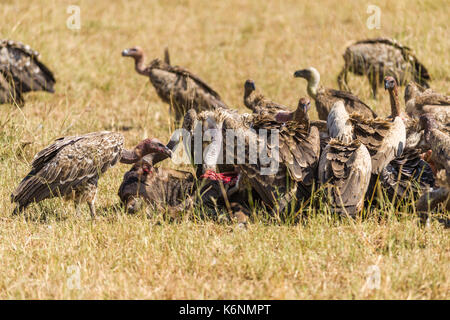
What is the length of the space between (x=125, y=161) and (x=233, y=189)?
43.1 inches

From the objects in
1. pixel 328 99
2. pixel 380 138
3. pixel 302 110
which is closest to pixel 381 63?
pixel 328 99

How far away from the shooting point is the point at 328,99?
7.91 meters

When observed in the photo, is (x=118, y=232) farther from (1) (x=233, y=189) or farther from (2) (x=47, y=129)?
(2) (x=47, y=129)

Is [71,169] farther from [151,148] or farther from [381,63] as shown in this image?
[381,63]

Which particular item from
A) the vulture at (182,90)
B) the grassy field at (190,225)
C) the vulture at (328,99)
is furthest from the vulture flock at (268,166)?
the vulture at (182,90)

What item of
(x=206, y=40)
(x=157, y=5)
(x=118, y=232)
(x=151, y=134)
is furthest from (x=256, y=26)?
(x=118, y=232)

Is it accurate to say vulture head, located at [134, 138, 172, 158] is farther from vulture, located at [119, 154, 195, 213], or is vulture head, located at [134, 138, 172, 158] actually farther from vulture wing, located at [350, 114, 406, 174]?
vulture wing, located at [350, 114, 406, 174]

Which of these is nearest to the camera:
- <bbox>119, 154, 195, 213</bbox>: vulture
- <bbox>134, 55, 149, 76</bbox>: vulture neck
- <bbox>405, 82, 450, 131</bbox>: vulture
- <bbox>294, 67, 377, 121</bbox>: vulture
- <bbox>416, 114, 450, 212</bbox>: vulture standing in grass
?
<bbox>416, 114, 450, 212</bbox>: vulture standing in grass

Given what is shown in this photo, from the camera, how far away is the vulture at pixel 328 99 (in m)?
7.51

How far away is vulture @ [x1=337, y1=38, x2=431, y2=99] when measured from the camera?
30.3 feet

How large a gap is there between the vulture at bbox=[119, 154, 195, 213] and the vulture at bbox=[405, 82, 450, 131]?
9.37 ft

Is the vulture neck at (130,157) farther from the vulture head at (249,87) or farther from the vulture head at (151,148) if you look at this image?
the vulture head at (249,87)

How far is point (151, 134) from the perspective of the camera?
26.9 ft

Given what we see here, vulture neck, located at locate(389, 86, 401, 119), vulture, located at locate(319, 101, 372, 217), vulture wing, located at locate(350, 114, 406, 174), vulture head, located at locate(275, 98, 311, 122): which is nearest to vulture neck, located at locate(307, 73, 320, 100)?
vulture neck, located at locate(389, 86, 401, 119)
